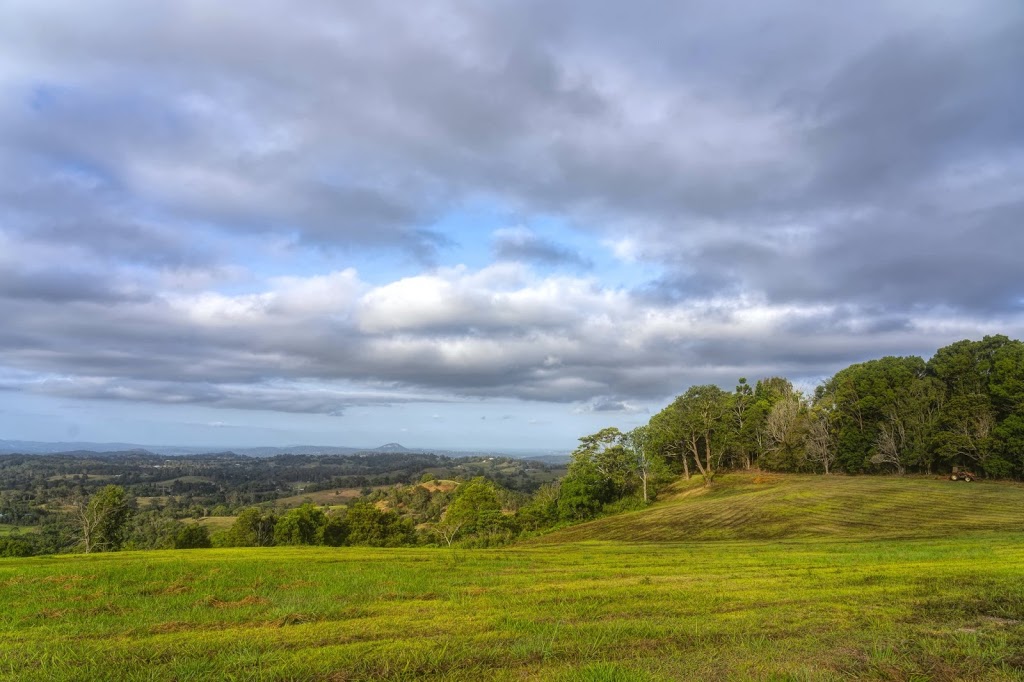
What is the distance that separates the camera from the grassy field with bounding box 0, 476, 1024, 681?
7562 mm

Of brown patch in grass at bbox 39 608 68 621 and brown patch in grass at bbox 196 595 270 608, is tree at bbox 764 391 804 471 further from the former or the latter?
brown patch in grass at bbox 39 608 68 621

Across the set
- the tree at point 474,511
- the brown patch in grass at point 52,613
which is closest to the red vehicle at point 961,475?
the tree at point 474,511

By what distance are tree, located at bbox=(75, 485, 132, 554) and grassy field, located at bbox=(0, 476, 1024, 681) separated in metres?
61.1

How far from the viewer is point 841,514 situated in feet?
135

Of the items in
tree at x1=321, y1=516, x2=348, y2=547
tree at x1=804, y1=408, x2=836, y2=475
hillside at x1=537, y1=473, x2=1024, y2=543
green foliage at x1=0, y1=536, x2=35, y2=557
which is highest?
tree at x1=804, y1=408, x2=836, y2=475

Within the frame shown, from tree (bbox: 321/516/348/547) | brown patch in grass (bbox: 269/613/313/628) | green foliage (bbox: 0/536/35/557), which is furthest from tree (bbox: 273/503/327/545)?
brown patch in grass (bbox: 269/613/313/628)

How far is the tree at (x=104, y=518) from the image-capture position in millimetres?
63000

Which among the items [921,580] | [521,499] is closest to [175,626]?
[921,580]

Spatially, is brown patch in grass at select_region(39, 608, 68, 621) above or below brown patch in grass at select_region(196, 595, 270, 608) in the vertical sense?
above

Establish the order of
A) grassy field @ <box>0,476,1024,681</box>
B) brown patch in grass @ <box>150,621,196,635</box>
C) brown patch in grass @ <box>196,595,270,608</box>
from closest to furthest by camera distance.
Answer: grassy field @ <box>0,476,1024,681</box> < brown patch in grass @ <box>150,621,196,635</box> < brown patch in grass @ <box>196,595,270,608</box>

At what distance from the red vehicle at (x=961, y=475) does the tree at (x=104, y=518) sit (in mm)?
94494

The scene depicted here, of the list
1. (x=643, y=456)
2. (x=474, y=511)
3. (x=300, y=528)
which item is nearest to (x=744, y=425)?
(x=643, y=456)

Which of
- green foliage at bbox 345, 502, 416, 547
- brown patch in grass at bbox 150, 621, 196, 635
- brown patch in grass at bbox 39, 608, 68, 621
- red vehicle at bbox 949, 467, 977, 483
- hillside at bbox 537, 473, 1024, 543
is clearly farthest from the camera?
green foliage at bbox 345, 502, 416, 547

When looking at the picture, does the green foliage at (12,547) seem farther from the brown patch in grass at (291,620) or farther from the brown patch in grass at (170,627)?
the brown patch in grass at (291,620)
